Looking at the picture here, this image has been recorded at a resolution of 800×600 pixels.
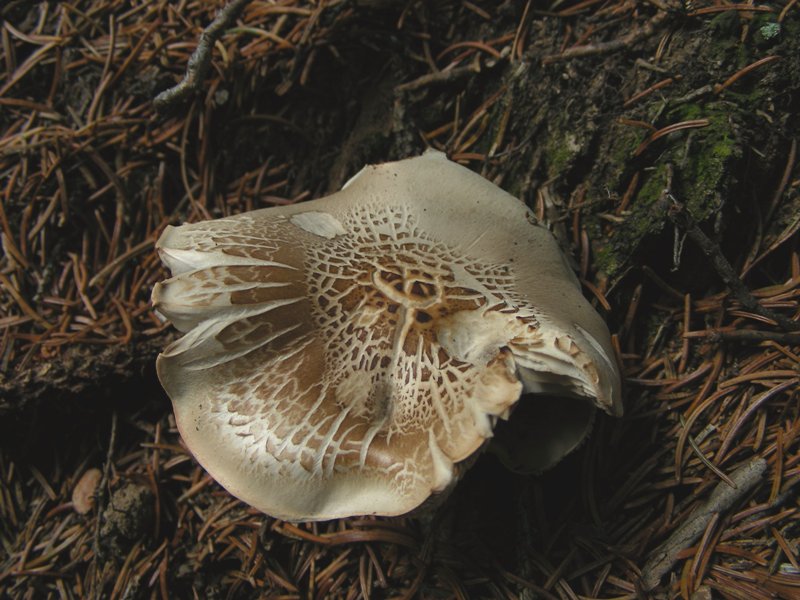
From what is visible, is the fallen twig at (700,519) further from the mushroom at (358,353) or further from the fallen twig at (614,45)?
the fallen twig at (614,45)

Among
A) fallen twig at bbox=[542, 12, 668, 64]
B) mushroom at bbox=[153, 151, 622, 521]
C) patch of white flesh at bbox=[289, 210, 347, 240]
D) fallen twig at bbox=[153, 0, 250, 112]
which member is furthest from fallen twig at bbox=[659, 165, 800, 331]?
fallen twig at bbox=[153, 0, 250, 112]

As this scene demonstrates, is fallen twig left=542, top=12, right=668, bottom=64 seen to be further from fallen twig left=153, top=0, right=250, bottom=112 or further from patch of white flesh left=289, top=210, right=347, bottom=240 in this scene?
fallen twig left=153, top=0, right=250, bottom=112

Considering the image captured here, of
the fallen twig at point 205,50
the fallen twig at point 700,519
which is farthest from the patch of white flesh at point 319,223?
the fallen twig at point 700,519

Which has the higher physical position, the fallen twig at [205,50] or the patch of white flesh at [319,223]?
the fallen twig at [205,50]

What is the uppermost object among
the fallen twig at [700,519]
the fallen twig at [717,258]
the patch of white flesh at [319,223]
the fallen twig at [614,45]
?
the fallen twig at [614,45]

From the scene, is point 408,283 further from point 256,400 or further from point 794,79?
point 794,79

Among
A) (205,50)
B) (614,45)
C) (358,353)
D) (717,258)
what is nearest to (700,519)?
(717,258)
